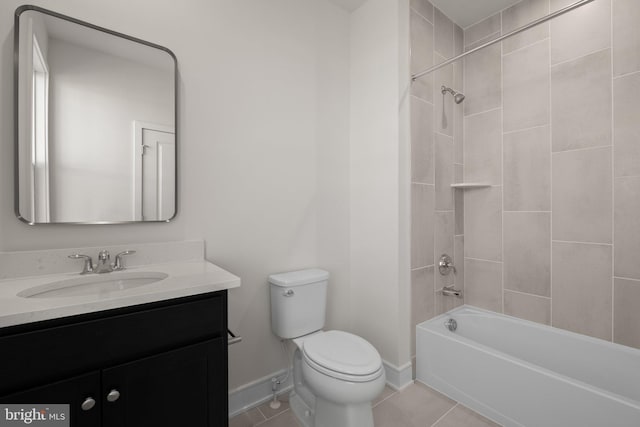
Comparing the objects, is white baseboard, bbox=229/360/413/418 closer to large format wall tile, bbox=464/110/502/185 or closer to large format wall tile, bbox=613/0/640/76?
large format wall tile, bbox=464/110/502/185

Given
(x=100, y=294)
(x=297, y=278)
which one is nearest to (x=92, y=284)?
(x=100, y=294)

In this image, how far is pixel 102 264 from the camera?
123 cm

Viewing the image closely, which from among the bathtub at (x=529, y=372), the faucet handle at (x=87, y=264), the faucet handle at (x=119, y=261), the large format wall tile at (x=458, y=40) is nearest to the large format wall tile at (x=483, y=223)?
the bathtub at (x=529, y=372)

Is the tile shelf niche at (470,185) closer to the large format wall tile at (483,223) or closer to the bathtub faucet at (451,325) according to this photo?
the large format wall tile at (483,223)

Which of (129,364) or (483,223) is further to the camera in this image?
(483,223)

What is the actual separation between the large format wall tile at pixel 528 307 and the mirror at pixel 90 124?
2.32 meters

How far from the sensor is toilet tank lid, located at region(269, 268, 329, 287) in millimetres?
1650

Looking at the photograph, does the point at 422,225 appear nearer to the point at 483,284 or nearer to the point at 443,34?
the point at 483,284

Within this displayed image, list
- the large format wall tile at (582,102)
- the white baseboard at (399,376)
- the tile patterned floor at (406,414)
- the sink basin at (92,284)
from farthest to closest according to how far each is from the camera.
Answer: the white baseboard at (399,376) → the large format wall tile at (582,102) → the tile patterned floor at (406,414) → the sink basin at (92,284)

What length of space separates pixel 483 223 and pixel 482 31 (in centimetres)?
152

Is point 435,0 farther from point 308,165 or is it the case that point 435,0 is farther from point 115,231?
point 115,231

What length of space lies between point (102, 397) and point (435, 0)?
282 cm

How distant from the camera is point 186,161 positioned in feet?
4.87

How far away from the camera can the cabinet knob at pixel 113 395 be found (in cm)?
88
